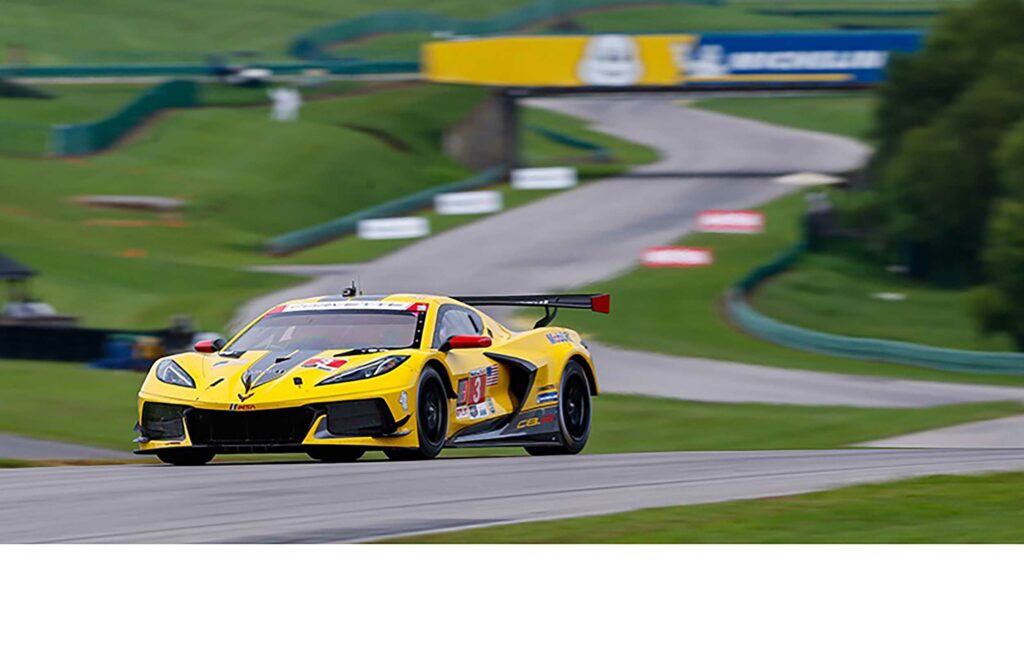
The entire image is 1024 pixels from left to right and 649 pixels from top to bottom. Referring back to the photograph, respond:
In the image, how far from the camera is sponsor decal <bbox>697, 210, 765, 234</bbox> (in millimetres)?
46562

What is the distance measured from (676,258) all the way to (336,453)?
100 ft

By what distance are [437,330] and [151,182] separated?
136 feet

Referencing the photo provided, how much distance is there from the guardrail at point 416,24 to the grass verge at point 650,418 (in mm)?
56585

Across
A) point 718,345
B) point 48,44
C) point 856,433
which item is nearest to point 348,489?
point 856,433

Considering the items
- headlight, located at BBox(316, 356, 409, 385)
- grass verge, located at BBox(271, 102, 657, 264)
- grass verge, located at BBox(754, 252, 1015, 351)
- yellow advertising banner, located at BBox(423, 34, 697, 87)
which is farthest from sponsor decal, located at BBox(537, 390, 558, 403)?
yellow advertising banner, located at BBox(423, 34, 697, 87)

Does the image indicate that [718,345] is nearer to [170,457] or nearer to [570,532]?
[170,457]

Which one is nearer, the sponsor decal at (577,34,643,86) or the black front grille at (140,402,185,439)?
the black front grille at (140,402,185,439)

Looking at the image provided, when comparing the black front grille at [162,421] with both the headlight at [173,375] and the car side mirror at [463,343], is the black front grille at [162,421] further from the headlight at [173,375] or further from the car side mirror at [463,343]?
the car side mirror at [463,343]

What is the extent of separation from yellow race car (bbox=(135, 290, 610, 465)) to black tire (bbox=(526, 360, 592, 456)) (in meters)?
0.05

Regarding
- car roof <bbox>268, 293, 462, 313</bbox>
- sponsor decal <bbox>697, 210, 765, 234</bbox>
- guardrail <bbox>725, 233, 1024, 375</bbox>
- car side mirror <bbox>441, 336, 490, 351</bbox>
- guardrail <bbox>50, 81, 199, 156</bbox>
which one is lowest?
sponsor decal <bbox>697, 210, 765, 234</bbox>

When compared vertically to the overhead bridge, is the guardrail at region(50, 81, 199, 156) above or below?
below

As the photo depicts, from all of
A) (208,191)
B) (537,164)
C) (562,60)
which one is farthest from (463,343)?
(537,164)

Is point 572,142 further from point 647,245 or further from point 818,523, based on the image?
point 818,523

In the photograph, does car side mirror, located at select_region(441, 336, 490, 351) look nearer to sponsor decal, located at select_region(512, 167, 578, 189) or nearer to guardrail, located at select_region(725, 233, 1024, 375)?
guardrail, located at select_region(725, 233, 1024, 375)
